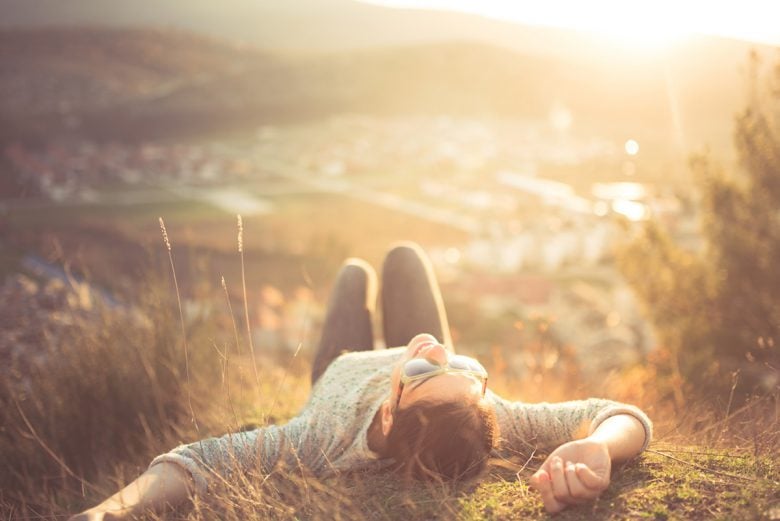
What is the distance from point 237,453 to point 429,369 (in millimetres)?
644

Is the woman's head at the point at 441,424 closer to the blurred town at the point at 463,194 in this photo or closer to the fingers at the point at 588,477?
the fingers at the point at 588,477

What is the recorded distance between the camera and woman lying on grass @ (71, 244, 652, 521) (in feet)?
5.23

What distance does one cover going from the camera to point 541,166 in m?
31.2

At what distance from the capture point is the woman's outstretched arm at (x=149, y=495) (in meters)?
1.54

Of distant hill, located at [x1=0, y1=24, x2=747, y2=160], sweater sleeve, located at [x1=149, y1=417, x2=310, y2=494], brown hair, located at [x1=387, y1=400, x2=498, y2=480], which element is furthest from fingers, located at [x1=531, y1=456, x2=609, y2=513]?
distant hill, located at [x1=0, y1=24, x2=747, y2=160]

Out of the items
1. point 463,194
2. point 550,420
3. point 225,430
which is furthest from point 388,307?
point 463,194

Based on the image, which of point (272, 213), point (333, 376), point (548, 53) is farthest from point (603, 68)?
point (333, 376)

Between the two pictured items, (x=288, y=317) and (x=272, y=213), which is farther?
(x=272, y=213)

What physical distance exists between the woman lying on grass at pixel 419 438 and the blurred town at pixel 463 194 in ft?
2.96

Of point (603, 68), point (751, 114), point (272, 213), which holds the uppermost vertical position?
point (603, 68)


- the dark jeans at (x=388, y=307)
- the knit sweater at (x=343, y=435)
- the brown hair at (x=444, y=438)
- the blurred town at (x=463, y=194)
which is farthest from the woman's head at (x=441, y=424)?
the blurred town at (x=463, y=194)

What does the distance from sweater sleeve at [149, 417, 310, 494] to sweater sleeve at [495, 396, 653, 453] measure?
2.16 feet

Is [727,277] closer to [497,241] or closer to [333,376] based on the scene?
[333,376]

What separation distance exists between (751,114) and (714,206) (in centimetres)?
78
